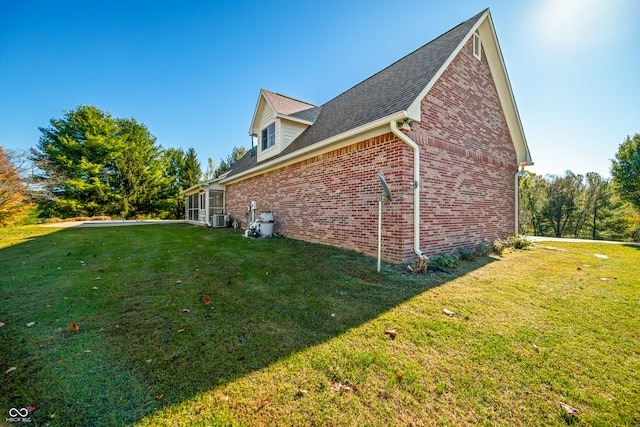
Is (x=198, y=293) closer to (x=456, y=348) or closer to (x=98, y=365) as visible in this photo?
(x=98, y=365)

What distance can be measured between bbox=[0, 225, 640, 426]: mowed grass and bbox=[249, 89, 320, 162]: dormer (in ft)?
24.7

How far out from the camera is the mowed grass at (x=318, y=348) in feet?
5.84

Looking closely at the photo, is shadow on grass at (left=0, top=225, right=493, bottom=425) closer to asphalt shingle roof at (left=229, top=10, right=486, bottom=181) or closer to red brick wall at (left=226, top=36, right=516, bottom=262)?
red brick wall at (left=226, top=36, right=516, bottom=262)

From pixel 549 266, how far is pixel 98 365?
8.38 m

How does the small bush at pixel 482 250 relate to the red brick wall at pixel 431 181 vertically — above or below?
below

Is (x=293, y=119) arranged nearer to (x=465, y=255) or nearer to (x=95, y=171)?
(x=465, y=255)

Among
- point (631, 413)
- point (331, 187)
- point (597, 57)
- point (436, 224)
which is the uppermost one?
point (597, 57)

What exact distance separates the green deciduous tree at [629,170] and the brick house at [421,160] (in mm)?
15969

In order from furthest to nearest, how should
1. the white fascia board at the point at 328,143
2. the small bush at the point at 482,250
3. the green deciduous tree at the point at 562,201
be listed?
the green deciduous tree at the point at 562,201
the small bush at the point at 482,250
the white fascia board at the point at 328,143

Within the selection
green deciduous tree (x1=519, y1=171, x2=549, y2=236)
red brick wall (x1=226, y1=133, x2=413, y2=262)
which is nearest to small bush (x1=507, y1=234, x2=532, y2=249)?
red brick wall (x1=226, y1=133, x2=413, y2=262)

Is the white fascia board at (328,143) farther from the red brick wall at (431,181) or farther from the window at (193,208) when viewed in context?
the window at (193,208)

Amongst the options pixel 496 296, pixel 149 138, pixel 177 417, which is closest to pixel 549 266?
pixel 496 296

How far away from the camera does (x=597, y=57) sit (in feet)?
26.1

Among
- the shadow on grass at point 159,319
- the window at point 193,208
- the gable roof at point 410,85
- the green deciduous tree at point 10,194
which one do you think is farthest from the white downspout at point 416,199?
the green deciduous tree at point 10,194
